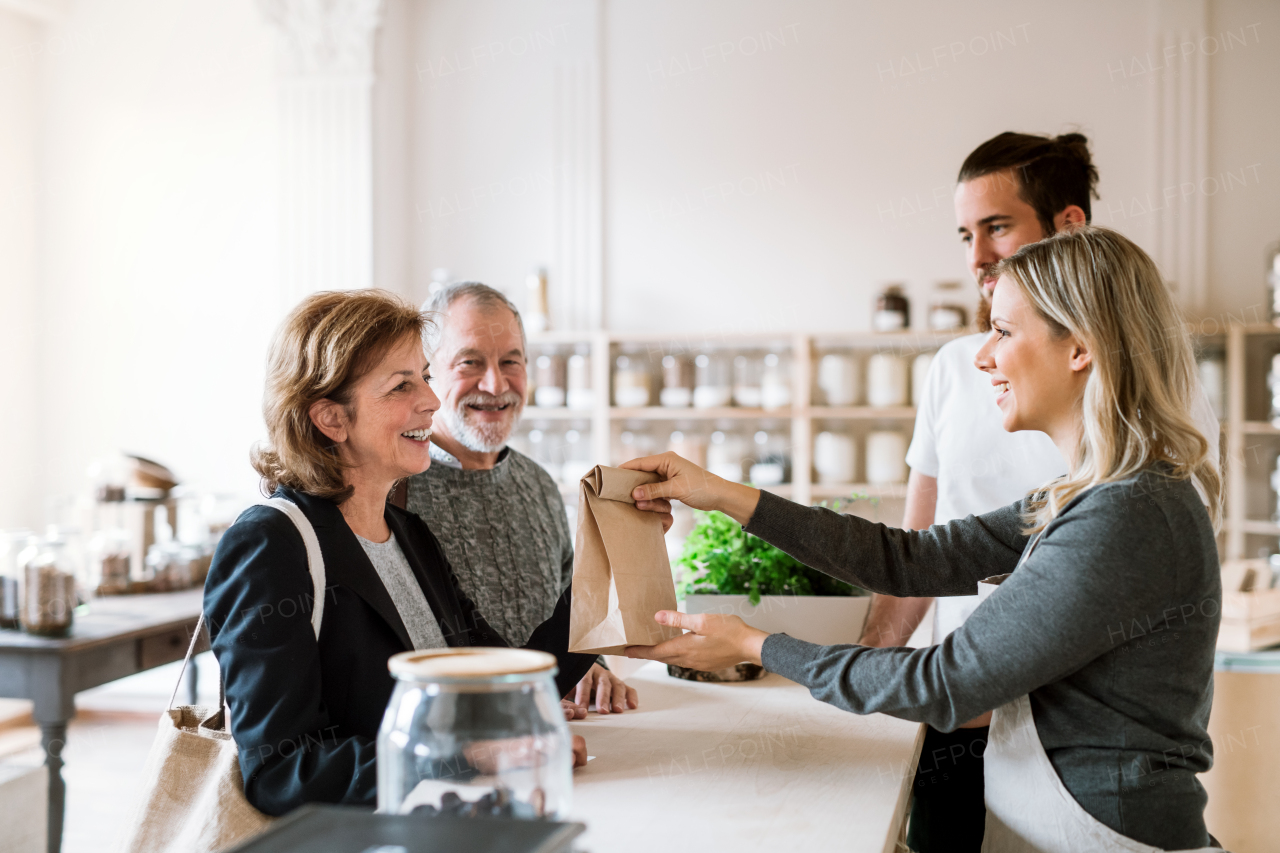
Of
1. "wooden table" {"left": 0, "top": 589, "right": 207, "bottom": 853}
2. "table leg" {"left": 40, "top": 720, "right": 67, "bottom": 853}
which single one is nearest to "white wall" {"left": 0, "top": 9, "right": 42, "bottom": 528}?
"wooden table" {"left": 0, "top": 589, "right": 207, "bottom": 853}

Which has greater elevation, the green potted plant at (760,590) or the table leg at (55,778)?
the green potted plant at (760,590)

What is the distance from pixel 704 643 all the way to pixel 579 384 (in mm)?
3506

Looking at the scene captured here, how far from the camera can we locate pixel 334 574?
1245 mm

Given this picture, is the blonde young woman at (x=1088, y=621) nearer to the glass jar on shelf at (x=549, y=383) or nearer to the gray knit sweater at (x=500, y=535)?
the gray knit sweater at (x=500, y=535)

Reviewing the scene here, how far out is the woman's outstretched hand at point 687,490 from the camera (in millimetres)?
1429

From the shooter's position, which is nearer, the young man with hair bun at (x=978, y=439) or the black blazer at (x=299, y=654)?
the black blazer at (x=299, y=654)

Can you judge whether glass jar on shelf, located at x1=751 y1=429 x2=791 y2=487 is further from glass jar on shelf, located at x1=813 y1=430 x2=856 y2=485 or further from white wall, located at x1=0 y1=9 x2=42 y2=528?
white wall, located at x1=0 y1=9 x2=42 y2=528

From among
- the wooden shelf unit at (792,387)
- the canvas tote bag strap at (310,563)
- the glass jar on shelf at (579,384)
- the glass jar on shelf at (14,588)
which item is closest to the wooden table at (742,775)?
the canvas tote bag strap at (310,563)

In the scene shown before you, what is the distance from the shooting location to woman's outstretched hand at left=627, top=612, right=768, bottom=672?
1.33m

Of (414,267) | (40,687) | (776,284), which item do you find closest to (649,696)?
(40,687)

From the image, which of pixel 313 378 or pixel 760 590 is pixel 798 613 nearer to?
pixel 760 590

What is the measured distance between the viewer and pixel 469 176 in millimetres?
5176

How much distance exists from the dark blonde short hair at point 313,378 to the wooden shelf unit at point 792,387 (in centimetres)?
321

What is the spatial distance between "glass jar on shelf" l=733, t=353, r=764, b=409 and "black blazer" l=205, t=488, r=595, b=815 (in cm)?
341
